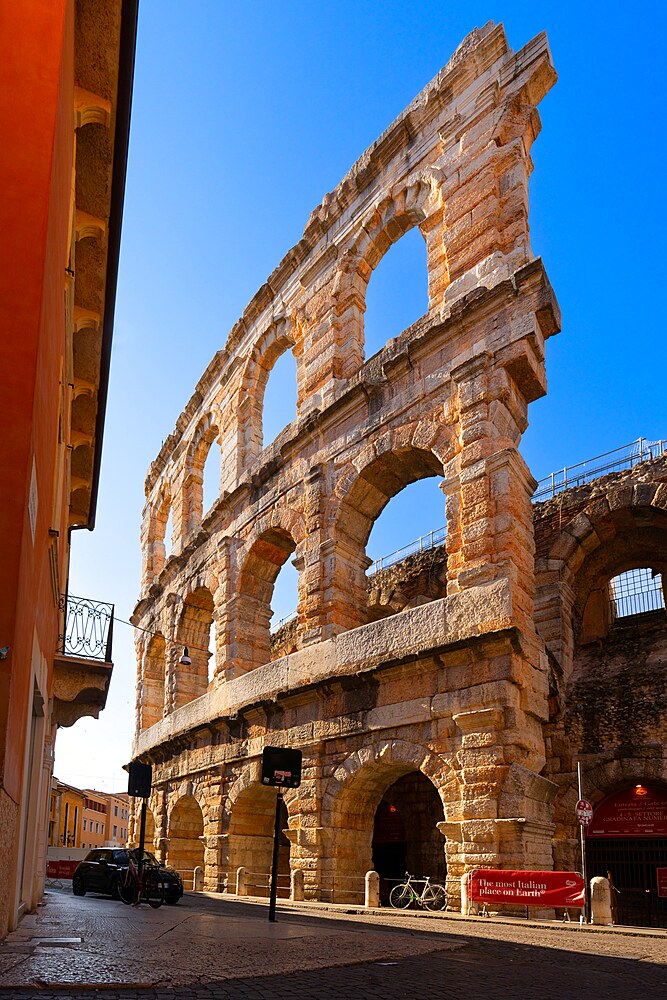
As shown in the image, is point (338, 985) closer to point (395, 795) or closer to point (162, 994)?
point (162, 994)

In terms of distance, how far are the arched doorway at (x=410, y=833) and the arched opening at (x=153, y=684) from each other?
7508 millimetres

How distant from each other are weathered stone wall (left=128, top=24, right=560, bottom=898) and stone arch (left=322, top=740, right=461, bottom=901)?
4 cm

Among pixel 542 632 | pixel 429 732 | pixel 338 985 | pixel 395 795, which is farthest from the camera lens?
pixel 395 795

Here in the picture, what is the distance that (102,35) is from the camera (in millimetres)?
7156

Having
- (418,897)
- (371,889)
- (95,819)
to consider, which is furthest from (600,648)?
(95,819)

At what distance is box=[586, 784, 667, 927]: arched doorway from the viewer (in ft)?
A: 55.4

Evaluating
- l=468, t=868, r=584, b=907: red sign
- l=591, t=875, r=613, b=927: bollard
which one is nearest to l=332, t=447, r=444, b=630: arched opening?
l=468, t=868, r=584, b=907: red sign

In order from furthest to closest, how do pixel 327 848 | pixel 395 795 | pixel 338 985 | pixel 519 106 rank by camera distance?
pixel 395 795 < pixel 519 106 < pixel 327 848 < pixel 338 985

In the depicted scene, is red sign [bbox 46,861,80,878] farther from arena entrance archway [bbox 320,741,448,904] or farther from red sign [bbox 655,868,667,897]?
red sign [bbox 655,868,667,897]

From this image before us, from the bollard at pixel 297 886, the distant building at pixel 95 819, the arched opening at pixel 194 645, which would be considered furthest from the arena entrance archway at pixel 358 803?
the distant building at pixel 95 819

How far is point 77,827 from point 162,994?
65.3m

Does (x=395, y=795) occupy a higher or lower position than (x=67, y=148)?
lower

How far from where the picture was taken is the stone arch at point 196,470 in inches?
934

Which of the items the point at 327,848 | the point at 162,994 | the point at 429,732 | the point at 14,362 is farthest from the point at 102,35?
the point at 327,848
